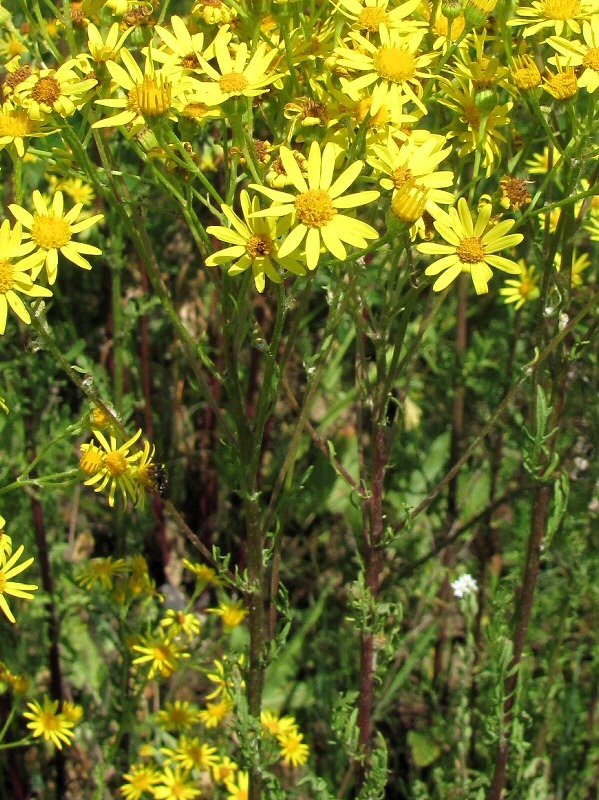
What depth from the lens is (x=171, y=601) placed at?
3.46m

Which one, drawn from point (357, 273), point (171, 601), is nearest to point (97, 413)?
point (357, 273)

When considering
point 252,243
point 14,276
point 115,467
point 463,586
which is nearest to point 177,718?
point 463,586

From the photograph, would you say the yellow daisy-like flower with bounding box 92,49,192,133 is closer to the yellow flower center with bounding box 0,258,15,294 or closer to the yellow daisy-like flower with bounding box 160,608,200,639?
the yellow flower center with bounding box 0,258,15,294

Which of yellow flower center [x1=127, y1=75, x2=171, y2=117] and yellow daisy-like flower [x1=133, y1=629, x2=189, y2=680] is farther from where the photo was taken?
yellow daisy-like flower [x1=133, y1=629, x2=189, y2=680]

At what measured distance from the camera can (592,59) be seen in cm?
177

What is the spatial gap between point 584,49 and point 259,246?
83 cm

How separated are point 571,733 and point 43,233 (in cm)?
255

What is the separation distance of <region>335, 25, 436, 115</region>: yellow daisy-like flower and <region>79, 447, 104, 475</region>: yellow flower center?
0.92m

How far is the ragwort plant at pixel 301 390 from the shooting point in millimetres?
1716

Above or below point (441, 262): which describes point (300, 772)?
below

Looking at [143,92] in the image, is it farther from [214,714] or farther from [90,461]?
[214,714]

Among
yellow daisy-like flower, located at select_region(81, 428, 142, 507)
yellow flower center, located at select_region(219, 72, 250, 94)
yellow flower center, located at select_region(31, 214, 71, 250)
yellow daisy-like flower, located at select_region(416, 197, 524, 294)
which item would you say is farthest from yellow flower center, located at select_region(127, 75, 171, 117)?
yellow daisy-like flower, located at select_region(81, 428, 142, 507)

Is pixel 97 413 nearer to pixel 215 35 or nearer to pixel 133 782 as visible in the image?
pixel 215 35

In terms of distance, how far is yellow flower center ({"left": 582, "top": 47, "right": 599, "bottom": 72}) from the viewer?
176 centimetres
